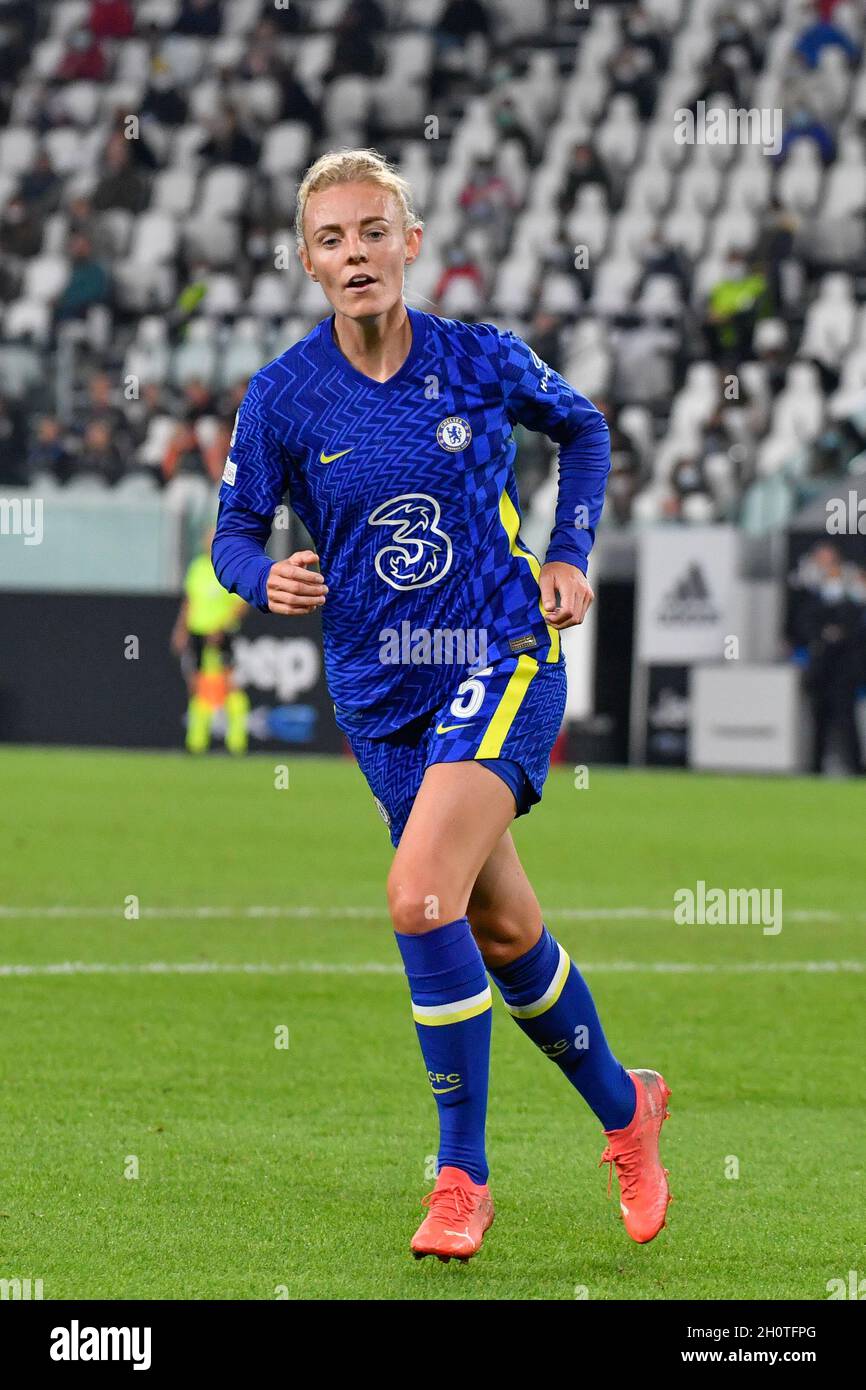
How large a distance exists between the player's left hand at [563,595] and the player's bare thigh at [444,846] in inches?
13.6

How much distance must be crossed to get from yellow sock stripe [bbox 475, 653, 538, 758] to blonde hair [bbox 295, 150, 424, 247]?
90 cm

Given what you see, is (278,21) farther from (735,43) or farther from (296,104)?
(735,43)

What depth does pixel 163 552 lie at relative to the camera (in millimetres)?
18625

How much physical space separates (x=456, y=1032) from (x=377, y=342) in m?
1.36

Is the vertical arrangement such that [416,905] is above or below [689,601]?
above

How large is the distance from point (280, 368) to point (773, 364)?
55.6 feet

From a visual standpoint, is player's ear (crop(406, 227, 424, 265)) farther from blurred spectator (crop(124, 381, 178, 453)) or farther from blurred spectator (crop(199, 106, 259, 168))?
blurred spectator (crop(199, 106, 259, 168))

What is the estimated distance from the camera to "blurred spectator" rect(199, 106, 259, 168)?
2491 centimetres

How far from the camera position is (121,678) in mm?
18672

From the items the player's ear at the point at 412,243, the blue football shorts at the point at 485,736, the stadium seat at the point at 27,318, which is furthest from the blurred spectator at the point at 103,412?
the blue football shorts at the point at 485,736

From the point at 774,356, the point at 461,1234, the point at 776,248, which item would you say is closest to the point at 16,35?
the point at 776,248

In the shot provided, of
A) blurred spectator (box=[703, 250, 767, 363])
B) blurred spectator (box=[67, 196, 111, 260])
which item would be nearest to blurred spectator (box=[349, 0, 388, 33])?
blurred spectator (box=[67, 196, 111, 260])

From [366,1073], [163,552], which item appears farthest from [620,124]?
[366,1073]

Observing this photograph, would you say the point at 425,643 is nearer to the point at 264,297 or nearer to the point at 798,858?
the point at 798,858
